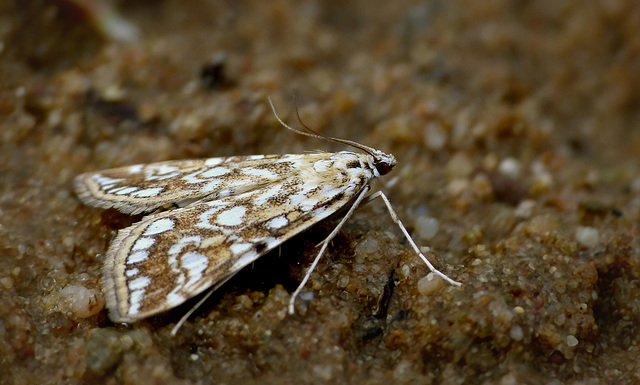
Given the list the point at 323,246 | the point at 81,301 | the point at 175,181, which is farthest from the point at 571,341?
the point at 81,301

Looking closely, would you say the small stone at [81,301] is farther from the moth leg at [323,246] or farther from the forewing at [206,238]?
the moth leg at [323,246]

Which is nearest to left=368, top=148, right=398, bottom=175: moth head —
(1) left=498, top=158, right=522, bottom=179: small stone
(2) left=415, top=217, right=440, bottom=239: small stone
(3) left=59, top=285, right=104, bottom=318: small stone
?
(2) left=415, top=217, right=440, bottom=239: small stone

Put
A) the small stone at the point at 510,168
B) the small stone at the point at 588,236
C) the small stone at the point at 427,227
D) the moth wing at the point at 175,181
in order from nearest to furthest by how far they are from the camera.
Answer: the moth wing at the point at 175,181 → the small stone at the point at 588,236 → the small stone at the point at 427,227 → the small stone at the point at 510,168

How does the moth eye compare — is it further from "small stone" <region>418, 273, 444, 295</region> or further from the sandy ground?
"small stone" <region>418, 273, 444, 295</region>

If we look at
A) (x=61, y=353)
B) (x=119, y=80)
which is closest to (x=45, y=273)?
(x=61, y=353)

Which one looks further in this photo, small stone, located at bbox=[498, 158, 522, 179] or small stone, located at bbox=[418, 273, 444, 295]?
small stone, located at bbox=[498, 158, 522, 179]

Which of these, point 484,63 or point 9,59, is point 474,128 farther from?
point 9,59

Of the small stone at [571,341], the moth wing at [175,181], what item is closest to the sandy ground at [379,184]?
the small stone at [571,341]
